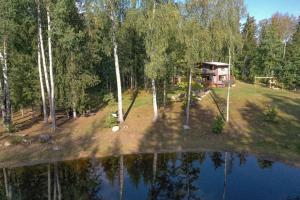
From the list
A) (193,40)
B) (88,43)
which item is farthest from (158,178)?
(88,43)

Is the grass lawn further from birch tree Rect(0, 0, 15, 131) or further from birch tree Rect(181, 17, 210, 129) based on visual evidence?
birch tree Rect(181, 17, 210, 129)

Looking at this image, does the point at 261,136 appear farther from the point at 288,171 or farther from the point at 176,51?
the point at 176,51

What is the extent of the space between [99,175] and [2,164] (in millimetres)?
8111

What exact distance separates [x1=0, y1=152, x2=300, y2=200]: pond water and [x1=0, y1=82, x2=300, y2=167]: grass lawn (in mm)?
1430

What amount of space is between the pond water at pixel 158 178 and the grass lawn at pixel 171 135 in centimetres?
143

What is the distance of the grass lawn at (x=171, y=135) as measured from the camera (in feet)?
91.8

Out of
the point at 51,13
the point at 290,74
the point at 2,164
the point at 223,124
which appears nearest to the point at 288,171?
the point at 223,124

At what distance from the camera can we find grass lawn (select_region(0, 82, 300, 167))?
27984 mm

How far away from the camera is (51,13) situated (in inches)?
1219

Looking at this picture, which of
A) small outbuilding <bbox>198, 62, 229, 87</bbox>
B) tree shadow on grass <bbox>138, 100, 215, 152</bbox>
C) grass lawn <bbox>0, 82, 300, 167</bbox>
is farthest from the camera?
small outbuilding <bbox>198, 62, 229, 87</bbox>

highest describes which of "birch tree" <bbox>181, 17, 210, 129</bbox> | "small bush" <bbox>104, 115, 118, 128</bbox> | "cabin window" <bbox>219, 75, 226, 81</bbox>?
A: "birch tree" <bbox>181, 17, 210, 129</bbox>

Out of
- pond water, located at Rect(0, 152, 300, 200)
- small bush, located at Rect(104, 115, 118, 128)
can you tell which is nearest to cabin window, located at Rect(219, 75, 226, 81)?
small bush, located at Rect(104, 115, 118, 128)

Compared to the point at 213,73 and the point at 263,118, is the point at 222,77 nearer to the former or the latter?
the point at 213,73

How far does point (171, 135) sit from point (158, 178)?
8.92m
